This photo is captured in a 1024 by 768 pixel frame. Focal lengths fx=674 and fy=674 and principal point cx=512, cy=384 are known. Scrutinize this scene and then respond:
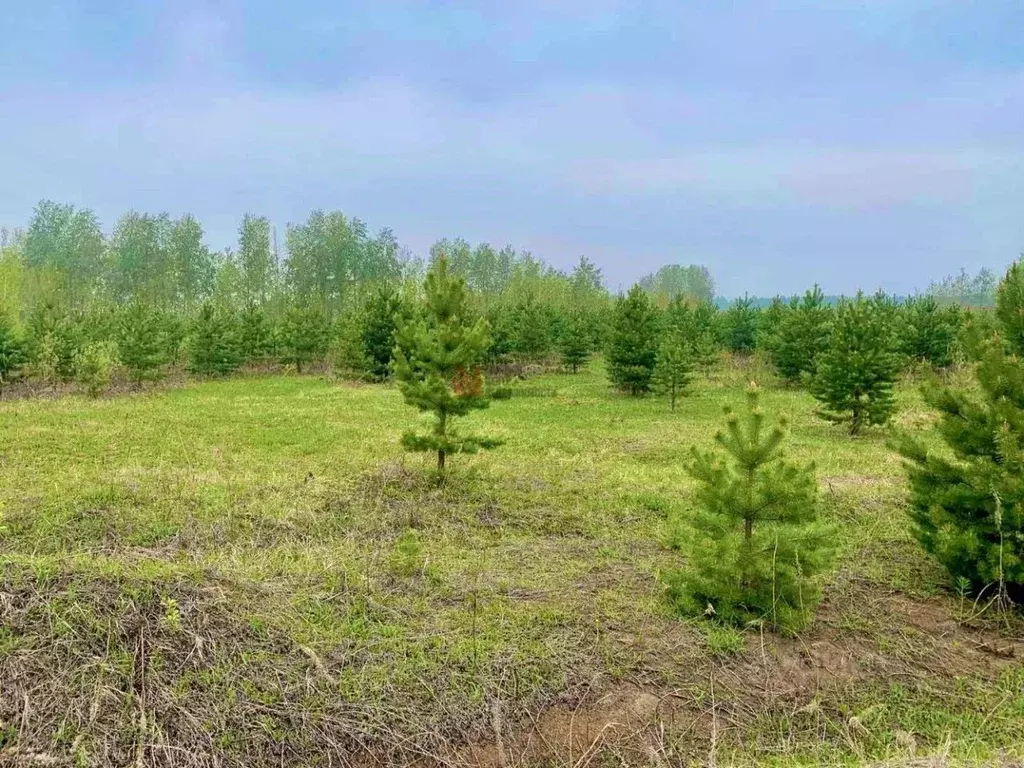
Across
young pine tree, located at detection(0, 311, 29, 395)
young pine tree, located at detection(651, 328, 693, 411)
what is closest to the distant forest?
young pine tree, located at detection(0, 311, 29, 395)

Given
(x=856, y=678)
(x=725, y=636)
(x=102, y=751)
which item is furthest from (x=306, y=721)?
(x=856, y=678)

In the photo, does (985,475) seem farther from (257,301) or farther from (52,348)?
(257,301)

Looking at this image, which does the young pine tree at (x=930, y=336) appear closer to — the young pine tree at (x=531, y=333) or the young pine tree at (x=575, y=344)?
the young pine tree at (x=575, y=344)

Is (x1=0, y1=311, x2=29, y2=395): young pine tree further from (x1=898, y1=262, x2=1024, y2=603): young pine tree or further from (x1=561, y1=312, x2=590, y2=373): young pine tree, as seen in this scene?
(x1=898, y1=262, x2=1024, y2=603): young pine tree

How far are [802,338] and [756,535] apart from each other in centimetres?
2068

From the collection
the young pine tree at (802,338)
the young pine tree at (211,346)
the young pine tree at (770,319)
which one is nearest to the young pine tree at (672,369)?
the young pine tree at (802,338)

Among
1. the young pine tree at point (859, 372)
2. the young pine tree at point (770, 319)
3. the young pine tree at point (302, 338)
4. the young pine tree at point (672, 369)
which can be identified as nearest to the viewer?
the young pine tree at point (859, 372)

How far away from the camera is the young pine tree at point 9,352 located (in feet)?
71.3

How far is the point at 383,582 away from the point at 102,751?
271 cm

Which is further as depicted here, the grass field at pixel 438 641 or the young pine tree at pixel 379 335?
the young pine tree at pixel 379 335

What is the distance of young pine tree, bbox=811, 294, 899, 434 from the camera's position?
15.2 metres

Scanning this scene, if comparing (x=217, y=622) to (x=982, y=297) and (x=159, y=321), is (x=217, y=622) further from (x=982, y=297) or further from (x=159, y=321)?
(x=982, y=297)

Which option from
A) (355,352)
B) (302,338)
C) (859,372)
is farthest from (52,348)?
(859,372)

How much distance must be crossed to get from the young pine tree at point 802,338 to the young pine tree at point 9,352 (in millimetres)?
26304
